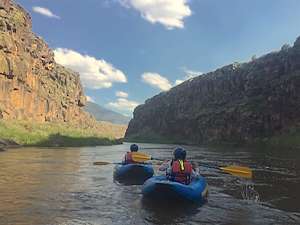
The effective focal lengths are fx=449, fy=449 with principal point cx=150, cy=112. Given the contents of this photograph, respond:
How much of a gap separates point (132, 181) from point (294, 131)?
363 feet

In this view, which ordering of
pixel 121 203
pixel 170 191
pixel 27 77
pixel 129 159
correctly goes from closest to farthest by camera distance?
pixel 170 191
pixel 121 203
pixel 129 159
pixel 27 77

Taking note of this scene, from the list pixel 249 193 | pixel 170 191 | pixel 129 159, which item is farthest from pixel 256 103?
pixel 170 191

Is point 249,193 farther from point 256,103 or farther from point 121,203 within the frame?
point 256,103

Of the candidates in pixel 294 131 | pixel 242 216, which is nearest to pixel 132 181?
pixel 242 216

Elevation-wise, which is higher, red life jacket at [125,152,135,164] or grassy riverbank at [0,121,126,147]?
grassy riverbank at [0,121,126,147]

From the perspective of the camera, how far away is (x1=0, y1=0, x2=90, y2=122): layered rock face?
112m

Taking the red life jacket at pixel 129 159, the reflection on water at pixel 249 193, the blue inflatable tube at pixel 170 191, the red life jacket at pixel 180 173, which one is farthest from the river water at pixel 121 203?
the red life jacket at pixel 129 159

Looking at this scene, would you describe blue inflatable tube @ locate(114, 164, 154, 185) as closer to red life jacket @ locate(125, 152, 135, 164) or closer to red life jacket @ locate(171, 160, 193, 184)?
red life jacket @ locate(125, 152, 135, 164)

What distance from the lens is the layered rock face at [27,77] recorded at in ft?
366

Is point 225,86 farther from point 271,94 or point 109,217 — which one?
point 109,217

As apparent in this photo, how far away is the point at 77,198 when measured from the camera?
22.6m

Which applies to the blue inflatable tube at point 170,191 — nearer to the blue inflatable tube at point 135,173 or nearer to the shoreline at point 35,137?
the blue inflatable tube at point 135,173

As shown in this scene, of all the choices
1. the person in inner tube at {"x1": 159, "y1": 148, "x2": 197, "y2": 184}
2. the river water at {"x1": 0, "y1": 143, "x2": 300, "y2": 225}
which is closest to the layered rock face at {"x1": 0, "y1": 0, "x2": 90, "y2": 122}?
the river water at {"x1": 0, "y1": 143, "x2": 300, "y2": 225}

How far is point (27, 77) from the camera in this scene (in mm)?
128250
